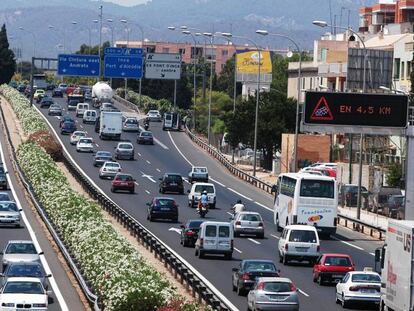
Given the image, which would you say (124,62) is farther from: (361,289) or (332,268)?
(361,289)

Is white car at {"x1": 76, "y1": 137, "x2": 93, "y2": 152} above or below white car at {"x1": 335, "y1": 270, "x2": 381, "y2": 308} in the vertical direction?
above

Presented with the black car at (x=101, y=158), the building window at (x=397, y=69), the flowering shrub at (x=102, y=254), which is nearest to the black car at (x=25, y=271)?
the flowering shrub at (x=102, y=254)

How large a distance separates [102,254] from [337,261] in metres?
8.64

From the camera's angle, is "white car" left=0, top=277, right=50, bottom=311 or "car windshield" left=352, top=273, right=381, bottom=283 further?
"car windshield" left=352, top=273, right=381, bottom=283

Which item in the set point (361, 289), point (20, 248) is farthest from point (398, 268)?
point (20, 248)

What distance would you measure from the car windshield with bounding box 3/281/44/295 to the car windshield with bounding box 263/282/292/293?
6.15m

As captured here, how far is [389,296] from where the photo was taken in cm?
3344

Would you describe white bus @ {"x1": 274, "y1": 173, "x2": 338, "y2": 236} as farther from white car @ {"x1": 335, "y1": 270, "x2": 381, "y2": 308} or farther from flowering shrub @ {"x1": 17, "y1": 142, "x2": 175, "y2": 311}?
white car @ {"x1": 335, "y1": 270, "x2": 381, "y2": 308}

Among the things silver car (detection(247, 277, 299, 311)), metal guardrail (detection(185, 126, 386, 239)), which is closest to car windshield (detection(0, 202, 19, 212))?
metal guardrail (detection(185, 126, 386, 239))

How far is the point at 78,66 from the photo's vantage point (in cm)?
12112

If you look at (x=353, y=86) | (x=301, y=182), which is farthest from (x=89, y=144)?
(x=301, y=182)

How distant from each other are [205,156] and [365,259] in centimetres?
5709

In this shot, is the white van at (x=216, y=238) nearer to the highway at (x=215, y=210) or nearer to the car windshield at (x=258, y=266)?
the highway at (x=215, y=210)

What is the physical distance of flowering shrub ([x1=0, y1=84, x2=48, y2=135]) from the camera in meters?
112
